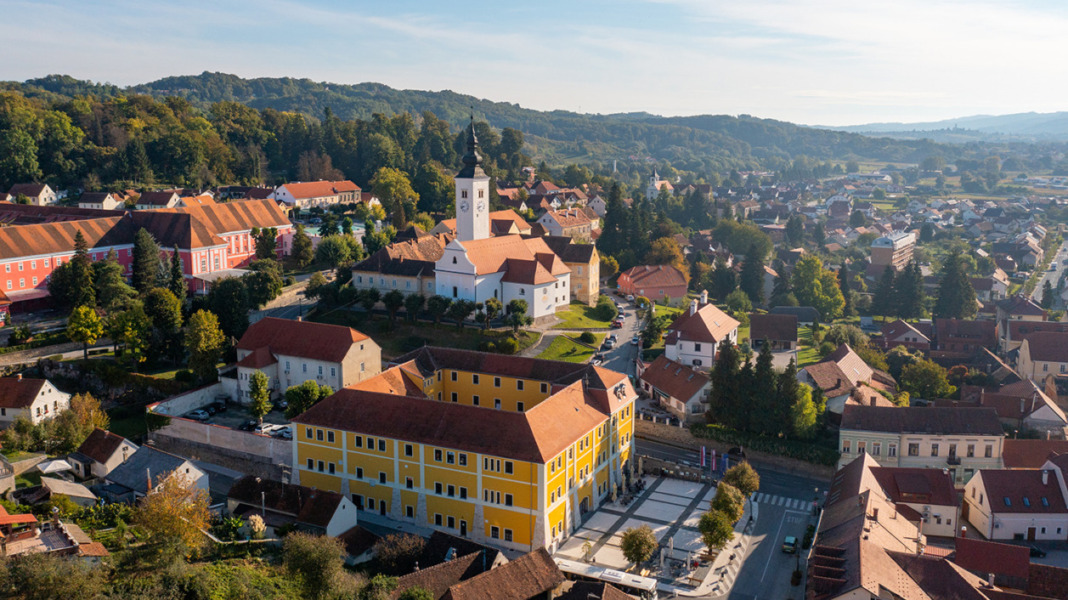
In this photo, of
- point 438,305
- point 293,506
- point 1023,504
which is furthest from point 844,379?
point 293,506

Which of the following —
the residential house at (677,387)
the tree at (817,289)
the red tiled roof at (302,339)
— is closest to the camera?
the red tiled roof at (302,339)

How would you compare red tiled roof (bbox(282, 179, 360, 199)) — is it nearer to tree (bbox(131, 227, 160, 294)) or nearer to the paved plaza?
tree (bbox(131, 227, 160, 294))

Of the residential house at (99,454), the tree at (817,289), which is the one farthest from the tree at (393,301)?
the tree at (817,289)

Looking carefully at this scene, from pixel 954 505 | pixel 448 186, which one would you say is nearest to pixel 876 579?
pixel 954 505

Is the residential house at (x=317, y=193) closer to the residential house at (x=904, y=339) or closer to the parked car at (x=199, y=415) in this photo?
the parked car at (x=199, y=415)

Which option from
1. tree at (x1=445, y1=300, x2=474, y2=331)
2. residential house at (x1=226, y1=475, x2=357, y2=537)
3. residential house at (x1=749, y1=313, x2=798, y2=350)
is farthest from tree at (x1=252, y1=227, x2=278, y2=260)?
residential house at (x1=749, y1=313, x2=798, y2=350)

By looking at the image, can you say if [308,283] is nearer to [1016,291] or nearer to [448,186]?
[448,186]
